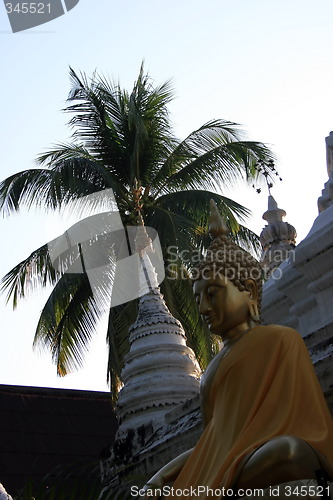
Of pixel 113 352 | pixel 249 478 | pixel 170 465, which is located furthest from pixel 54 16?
pixel 113 352

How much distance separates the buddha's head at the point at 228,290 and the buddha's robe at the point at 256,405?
0.57 ft

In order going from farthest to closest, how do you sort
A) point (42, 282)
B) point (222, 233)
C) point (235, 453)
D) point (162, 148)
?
point (162, 148) → point (42, 282) → point (222, 233) → point (235, 453)

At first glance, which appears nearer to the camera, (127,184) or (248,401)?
(248,401)

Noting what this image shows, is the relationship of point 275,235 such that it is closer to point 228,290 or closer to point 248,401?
point 228,290

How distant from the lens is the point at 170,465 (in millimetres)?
4516

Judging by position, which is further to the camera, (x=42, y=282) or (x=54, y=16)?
(x=42, y=282)

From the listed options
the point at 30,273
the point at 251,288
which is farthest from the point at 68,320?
the point at 251,288

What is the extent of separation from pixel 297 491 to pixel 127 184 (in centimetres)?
1345

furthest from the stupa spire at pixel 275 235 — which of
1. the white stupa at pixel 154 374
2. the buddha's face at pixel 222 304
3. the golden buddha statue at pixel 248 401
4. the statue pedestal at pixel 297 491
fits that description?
the statue pedestal at pixel 297 491

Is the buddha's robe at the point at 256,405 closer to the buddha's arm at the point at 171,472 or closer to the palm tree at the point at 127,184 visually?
the buddha's arm at the point at 171,472

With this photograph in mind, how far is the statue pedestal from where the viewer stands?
354cm

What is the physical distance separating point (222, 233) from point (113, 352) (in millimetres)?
9968

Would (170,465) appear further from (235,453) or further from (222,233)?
(222,233)

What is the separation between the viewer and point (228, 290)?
463cm
